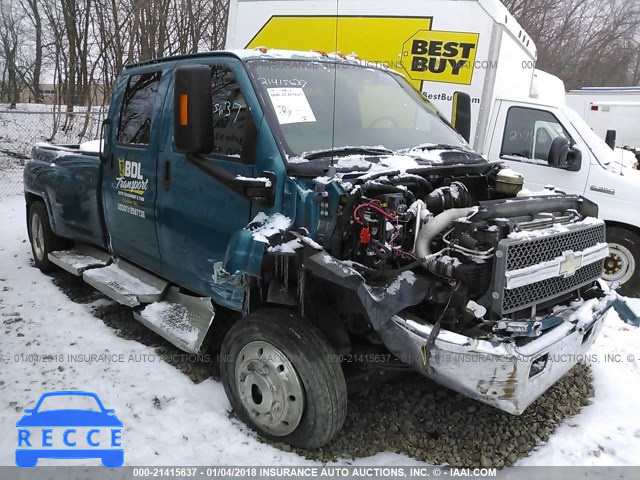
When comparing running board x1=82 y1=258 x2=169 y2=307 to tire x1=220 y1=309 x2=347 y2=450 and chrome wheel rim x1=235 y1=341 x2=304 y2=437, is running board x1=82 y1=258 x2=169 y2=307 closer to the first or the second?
tire x1=220 y1=309 x2=347 y2=450

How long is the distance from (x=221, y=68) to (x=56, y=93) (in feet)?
63.2

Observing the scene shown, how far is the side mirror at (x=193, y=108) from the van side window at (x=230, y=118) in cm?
27

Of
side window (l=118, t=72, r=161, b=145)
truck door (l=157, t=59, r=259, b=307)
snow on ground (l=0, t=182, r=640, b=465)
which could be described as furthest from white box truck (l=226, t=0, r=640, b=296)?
truck door (l=157, t=59, r=259, b=307)

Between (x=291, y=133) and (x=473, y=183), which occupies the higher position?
(x=291, y=133)

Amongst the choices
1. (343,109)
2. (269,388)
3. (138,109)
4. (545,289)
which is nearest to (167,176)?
(138,109)

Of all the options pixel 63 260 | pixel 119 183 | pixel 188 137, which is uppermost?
pixel 188 137

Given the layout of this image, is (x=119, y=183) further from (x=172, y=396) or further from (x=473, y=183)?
(x=473, y=183)

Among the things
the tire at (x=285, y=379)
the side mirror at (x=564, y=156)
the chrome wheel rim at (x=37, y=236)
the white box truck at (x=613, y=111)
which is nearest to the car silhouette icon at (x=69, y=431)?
the tire at (x=285, y=379)

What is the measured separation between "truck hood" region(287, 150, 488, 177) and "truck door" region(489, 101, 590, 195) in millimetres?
3316

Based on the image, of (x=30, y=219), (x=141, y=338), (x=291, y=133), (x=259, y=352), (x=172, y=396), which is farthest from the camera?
(x=30, y=219)

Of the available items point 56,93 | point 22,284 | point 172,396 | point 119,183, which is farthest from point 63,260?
point 56,93

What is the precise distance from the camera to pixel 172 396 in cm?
364

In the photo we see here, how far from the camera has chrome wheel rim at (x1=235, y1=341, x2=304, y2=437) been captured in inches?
118

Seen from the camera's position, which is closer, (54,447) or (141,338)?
(54,447)
